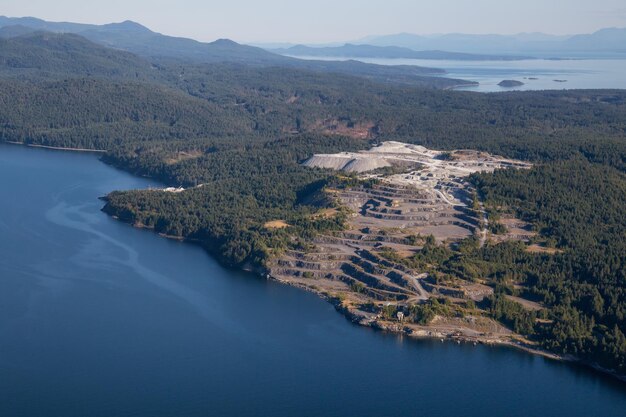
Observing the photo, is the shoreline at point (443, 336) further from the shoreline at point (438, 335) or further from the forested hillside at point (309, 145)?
the forested hillside at point (309, 145)

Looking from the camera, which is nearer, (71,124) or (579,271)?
(579,271)

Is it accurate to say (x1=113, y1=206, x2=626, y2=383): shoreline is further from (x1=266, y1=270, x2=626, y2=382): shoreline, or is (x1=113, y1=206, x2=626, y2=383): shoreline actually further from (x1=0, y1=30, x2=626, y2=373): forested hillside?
(x1=0, y1=30, x2=626, y2=373): forested hillside

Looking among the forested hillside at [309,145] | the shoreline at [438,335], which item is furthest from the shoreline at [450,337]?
the forested hillside at [309,145]

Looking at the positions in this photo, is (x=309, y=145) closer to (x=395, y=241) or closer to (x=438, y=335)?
(x=395, y=241)

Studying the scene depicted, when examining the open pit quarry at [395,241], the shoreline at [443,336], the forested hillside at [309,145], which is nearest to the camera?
the shoreline at [443,336]

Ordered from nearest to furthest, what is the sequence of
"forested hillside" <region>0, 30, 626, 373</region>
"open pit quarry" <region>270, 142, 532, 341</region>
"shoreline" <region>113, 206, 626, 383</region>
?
"shoreline" <region>113, 206, 626, 383</region> → "open pit quarry" <region>270, 142, 532, 341</region> → "forested hillside" <region>0, 30, 626, 373</region>

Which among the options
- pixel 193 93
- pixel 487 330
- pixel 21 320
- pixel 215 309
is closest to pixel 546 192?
pixel 487 330

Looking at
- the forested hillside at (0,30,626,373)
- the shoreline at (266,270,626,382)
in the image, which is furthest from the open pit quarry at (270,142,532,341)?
the forested hillside at (0,30,626,373)

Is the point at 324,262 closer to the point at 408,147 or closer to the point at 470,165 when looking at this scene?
the point at 470,165
